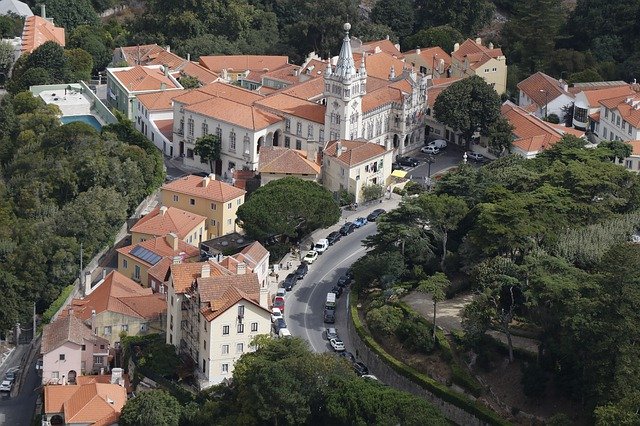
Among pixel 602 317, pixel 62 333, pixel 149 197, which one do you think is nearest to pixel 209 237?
pixel 149 197

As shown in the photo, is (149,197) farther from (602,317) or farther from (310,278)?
(602,317)

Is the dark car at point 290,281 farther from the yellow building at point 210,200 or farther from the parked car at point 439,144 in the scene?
the parked car at point 439,144

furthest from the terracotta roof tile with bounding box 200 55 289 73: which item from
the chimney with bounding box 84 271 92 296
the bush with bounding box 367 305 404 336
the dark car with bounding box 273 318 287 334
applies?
the bush with bounding box 367 305 404 336

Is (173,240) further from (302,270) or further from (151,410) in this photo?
(151,410)

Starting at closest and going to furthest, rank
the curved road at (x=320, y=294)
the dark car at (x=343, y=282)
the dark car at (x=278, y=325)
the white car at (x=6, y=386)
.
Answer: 1. the white car at (x=6, y=386)
2. the dark car at (x=278, y=325)
3. the curved road at (x=320, y=294)
4. the dark car at (x=343, y=282)

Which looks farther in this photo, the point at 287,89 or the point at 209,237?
the point at 287,89

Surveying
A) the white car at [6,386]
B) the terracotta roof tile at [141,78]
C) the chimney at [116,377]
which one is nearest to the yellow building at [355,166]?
the terracotta roof tile at [141,78]
